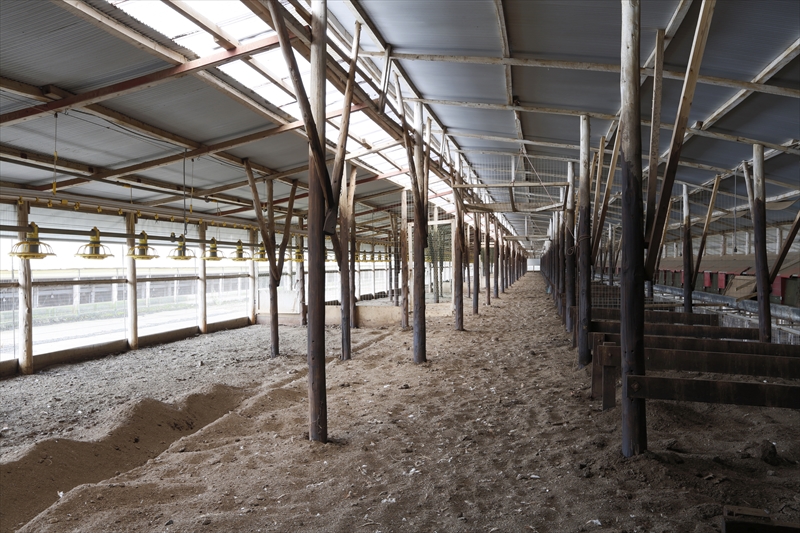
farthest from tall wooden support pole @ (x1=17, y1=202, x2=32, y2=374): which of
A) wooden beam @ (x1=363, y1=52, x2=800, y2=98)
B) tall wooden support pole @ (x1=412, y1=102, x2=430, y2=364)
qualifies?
wooden beam @ (x1=363, y1=52, x2=800, y2=98)

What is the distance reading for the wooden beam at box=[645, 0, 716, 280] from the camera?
370 cm

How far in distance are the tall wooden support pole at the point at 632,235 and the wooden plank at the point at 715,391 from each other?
0.16 m

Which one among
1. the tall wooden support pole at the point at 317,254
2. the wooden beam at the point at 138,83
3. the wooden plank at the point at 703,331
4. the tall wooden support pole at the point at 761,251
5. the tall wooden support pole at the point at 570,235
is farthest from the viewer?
the tall wooden support pole at the point at 570,235

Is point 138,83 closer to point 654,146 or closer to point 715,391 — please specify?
point 654,146

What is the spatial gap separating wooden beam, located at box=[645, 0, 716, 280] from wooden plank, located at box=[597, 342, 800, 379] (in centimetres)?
119

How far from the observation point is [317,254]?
538 cm

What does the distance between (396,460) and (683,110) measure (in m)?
3.96

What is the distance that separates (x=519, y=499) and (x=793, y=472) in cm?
211

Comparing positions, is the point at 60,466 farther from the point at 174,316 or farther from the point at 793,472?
the point at 174,316

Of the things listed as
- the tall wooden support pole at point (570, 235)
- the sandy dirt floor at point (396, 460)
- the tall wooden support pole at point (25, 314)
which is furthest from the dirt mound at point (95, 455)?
the tall wooden support pole at point (570, 235)

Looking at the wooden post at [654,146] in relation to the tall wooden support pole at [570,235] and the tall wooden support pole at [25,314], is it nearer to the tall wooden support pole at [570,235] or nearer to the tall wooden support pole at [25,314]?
the tall wooden support pole at [570,235]

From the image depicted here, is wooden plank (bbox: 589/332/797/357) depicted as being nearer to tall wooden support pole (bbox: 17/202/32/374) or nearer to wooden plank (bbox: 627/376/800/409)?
wooden plank (bbox: 627/376/800/409)

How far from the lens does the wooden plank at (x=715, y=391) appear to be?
3594 millimetres

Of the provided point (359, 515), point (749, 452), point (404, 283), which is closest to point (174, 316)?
point (404, 283)
